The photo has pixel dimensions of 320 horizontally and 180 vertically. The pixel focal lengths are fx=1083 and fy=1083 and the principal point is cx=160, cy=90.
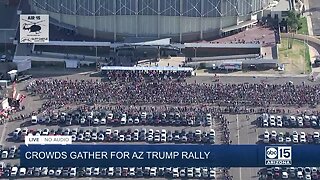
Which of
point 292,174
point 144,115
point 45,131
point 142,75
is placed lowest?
point 292,174

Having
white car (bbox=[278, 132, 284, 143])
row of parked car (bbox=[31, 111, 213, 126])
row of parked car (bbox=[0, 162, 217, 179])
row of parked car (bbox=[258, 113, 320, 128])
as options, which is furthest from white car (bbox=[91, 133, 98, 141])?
white car (bbox=[278, 132, 284, 143])

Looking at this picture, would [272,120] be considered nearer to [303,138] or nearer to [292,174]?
[303,138]

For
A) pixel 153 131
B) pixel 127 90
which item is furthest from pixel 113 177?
pixel 127 90

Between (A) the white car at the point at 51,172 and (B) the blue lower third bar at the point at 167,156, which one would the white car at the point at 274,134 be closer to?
(A) the white car at the point at 51,172

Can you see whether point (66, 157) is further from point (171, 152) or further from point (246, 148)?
point (246, 148)

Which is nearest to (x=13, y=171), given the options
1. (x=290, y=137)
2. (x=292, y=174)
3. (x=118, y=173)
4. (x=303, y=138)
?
(x=118, y=173)

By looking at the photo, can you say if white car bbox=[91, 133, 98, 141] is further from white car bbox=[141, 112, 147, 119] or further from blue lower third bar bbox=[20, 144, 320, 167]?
blue lower third bar bbox=[20, 144, 320, 167]
